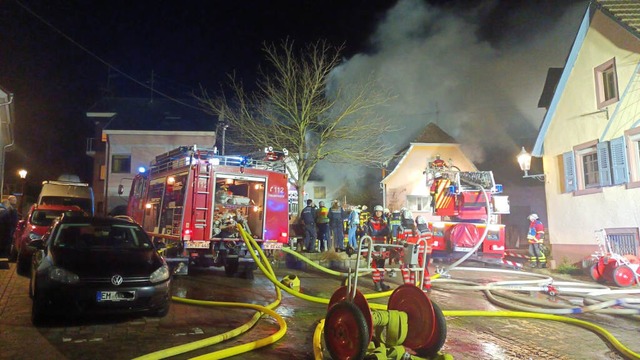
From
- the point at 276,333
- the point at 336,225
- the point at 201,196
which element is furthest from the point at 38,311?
the point at 336,225

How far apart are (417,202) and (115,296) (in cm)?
2104

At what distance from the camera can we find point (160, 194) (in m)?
10.7

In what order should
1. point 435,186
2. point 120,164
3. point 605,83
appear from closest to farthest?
point 605,83 → point 435,186 → point 120,164

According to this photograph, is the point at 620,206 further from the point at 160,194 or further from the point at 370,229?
the point at 160,194

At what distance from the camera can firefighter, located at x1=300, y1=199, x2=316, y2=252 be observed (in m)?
13.1

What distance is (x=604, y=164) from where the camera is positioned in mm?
10844

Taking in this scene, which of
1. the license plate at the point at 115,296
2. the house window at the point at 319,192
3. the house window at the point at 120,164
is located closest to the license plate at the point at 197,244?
the license plate at the point at 115,296

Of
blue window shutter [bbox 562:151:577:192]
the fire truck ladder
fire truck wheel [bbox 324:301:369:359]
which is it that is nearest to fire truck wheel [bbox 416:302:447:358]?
fire truck wheel [bbox 324:301:369:359]

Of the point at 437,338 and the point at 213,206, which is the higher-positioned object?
the point at 213,206

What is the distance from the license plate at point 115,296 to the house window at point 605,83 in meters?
11.4

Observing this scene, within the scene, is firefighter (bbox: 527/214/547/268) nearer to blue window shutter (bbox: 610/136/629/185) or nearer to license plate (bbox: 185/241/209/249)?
blue window shutter (bbox: 610/136/629/185)

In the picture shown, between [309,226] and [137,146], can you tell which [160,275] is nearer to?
[309,226]

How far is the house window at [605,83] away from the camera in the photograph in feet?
36.0

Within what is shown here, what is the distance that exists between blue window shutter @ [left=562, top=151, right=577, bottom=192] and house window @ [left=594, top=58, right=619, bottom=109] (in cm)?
159
